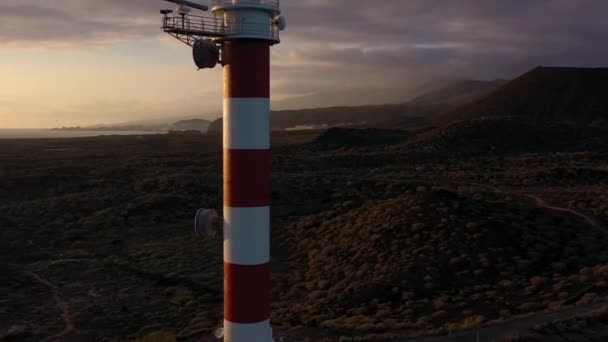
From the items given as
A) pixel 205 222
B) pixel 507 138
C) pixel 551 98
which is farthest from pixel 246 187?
pixel 551 98

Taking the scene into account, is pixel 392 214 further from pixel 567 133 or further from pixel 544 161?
pixel 567 133

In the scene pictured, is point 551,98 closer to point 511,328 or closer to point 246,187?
point 511,328

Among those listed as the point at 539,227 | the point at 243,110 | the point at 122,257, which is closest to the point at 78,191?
the point at 122,257

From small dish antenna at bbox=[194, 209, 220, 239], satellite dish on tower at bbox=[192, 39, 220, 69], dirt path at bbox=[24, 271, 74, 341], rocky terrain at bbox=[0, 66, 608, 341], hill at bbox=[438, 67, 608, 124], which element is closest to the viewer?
satellite dish on tower at bbox=[192, 39, 220, 69]

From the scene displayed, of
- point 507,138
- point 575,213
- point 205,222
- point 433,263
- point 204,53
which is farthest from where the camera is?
point 507,138

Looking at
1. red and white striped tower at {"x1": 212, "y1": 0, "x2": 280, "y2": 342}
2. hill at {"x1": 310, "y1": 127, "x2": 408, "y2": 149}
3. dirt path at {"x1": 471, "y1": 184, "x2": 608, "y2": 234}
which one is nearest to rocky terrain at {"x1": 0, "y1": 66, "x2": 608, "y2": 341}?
dirt path at {"x1": 471, "y1": 184, "x2": 608, "y2": 234}

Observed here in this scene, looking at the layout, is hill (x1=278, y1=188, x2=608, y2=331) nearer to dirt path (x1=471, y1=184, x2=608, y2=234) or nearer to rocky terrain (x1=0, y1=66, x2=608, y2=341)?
rocky terrain (x1=0, y1=66, x2=608, y2=341)

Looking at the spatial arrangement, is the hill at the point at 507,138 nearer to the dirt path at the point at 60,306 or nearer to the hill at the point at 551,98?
the hill at the point at 551,98
